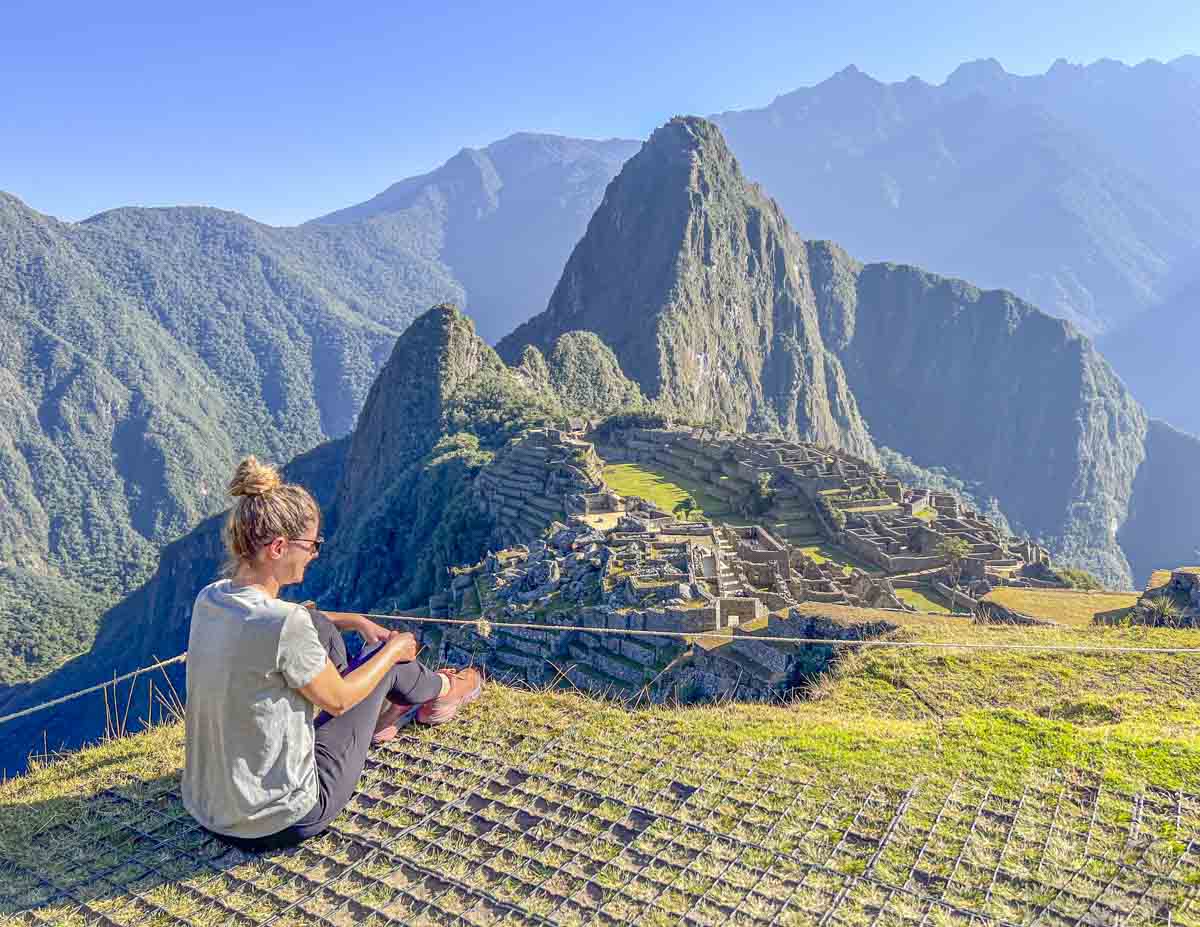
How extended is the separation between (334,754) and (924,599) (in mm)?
23538

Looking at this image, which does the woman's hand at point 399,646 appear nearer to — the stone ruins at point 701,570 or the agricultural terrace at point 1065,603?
the stone ruins at point 701,570

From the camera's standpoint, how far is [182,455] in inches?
4390

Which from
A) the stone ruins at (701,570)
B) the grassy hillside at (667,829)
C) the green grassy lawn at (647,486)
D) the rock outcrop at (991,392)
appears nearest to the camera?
the grassy hillside at (667,829)

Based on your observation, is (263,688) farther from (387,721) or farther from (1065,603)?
(1065,603)

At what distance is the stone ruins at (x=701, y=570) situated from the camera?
1045 centimetres

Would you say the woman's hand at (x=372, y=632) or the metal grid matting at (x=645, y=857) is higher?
the woman's hand at (x=372, y=632)

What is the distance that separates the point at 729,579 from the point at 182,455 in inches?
4472

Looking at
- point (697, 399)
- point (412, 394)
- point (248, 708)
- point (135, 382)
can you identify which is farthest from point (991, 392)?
point (248, 708)

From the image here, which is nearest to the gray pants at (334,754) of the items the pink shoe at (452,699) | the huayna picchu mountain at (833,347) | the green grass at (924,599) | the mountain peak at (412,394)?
the pink shoe at (452,699)

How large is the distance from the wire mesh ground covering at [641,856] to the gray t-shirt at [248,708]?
41cm

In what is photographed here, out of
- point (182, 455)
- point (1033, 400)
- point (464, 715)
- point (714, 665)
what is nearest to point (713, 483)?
point (714, 665)

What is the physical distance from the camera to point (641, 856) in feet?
11.6

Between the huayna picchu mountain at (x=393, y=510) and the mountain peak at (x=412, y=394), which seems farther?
the mountain peak at (x=412, y=394)

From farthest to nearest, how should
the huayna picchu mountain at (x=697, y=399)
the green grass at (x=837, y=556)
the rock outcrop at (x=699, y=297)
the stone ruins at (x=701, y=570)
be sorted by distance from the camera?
A: the rock outcrop at (x=699, y=297) < the huayna picchu mountain at (x=697, y=399) < the green grass at (x=837, y=556) < the stone ruins at (x=701, y=570)
